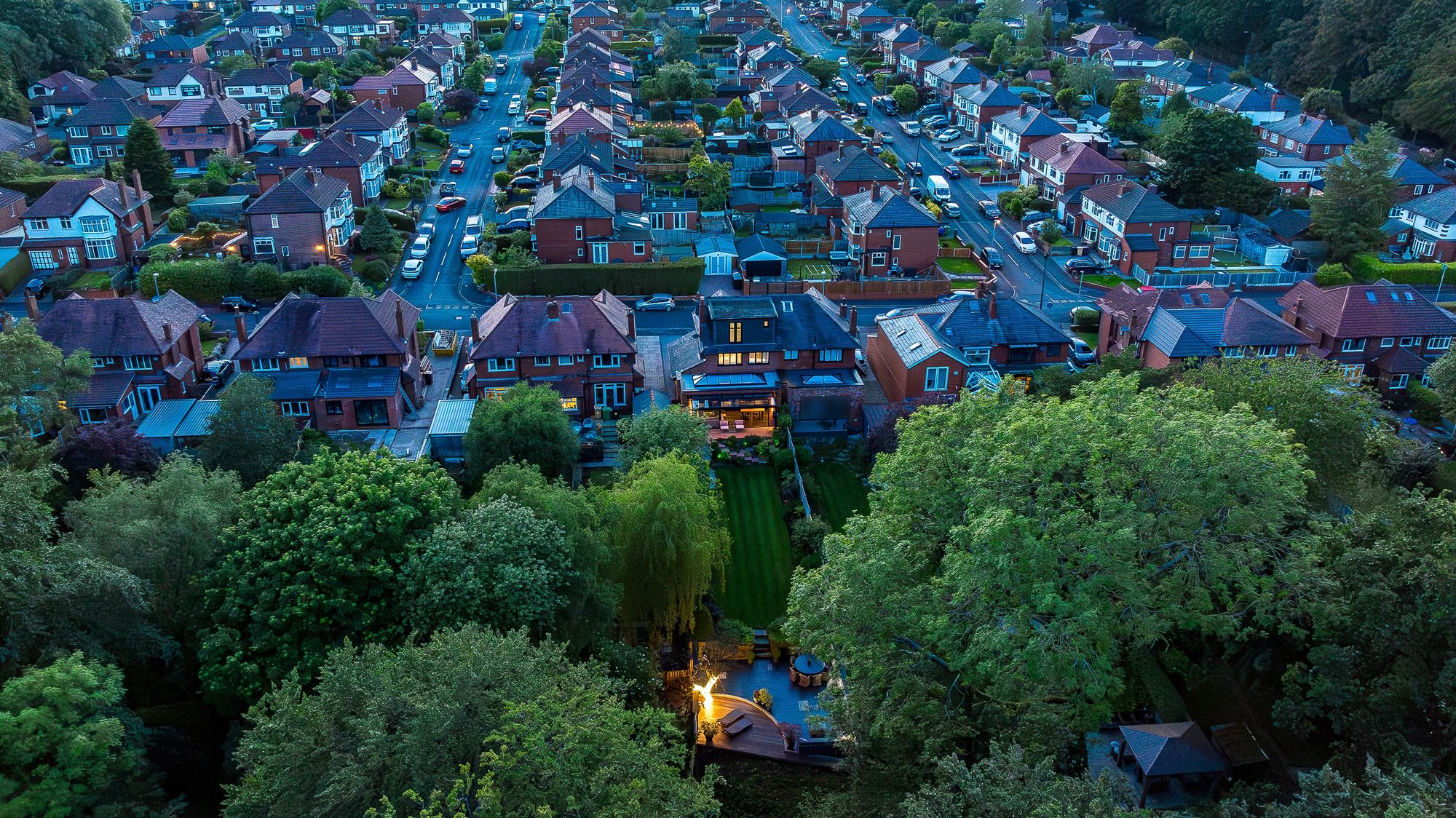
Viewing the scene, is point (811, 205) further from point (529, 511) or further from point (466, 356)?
point (529, 511)

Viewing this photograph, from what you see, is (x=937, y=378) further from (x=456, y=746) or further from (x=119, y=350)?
(x=119, y=350)

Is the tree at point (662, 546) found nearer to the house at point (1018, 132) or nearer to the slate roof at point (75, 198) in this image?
the slate roof at point (75, 198)

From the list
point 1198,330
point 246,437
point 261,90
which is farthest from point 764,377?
point 261,90

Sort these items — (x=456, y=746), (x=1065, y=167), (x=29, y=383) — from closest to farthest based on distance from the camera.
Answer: (x=456, y=746) < (x=29, y=383) < (x=1065, y=167)

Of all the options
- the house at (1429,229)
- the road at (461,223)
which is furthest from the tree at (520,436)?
the house at (1429,229)

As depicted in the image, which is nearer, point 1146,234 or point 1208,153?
point 1146,234

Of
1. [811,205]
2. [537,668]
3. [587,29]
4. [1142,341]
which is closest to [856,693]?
[537,668]

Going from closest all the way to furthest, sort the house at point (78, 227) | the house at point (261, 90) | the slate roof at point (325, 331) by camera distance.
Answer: the slate roof at point (325, 331) < the house at point (78, 227) < the house at point (261, 90)
